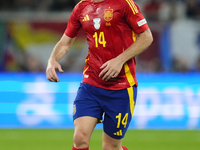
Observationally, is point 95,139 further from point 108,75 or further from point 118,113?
point 108,75

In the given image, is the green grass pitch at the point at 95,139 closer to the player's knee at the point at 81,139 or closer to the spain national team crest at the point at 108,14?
the player's knee at the point at 81,139

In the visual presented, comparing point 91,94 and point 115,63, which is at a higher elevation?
point 115,63

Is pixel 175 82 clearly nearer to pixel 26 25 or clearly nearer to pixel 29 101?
pixel 29 101

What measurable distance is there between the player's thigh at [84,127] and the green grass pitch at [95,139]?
7.79 ft

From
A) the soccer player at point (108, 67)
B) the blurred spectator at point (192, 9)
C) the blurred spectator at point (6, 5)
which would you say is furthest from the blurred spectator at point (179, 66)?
the soccer player at point (108, 67)

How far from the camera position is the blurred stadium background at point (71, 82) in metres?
6.74

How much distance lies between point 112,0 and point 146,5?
26.6 ft

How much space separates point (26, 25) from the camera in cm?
1028

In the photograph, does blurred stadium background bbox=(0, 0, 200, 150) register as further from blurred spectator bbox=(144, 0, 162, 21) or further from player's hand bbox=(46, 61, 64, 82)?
player's hand bbox=(46, 61, 64, 82)

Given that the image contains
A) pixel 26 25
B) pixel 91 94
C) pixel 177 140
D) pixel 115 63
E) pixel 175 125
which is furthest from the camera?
pixel 26 25

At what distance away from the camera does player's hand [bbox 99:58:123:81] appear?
3.37 meters

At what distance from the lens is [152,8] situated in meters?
11.4

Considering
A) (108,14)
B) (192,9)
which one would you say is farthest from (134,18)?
(192,9)

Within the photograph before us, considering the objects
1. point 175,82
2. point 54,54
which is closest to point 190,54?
point 175,82
